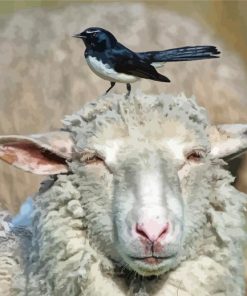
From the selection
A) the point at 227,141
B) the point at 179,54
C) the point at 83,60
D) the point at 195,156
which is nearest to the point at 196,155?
the point at 195,156

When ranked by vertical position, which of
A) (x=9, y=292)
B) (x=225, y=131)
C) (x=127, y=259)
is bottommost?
(x=9, y=292)

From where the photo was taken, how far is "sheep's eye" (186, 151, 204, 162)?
1643 mm

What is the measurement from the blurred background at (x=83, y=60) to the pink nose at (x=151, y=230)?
1321mm

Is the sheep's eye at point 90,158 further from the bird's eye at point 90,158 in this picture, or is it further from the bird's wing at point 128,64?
the bird's wing at point 128,64

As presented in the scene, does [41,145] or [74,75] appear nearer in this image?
[41,145]

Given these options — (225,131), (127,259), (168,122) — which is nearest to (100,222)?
(127,259)

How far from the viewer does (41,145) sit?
166cm

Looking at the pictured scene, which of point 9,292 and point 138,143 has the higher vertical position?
point 138,143

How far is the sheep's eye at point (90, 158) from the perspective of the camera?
1.62 meters

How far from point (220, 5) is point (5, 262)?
60.4 inches

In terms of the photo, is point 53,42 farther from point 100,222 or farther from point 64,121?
point 100,222

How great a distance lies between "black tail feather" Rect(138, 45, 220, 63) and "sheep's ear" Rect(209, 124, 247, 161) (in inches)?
13.4

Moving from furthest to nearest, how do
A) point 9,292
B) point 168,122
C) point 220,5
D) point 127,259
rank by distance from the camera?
point 220,5 < point 9,292 < point 168,122 < point 127,259

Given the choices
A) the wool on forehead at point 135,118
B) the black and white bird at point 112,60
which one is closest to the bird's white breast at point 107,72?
the black and white bird at point 112,60
